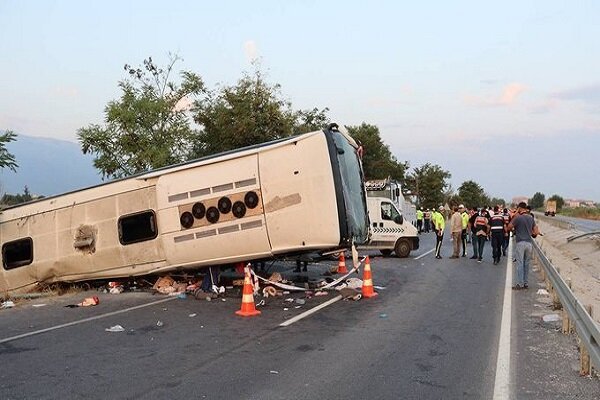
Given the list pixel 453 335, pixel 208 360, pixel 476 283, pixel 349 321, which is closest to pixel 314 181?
pixel 349 321

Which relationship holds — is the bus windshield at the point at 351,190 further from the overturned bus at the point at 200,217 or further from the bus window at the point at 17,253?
the bus window at the point at 17,253

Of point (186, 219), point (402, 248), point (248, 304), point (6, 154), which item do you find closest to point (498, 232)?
point (402, 248)

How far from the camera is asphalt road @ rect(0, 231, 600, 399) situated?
557 centimetres

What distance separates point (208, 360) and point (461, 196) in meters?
110

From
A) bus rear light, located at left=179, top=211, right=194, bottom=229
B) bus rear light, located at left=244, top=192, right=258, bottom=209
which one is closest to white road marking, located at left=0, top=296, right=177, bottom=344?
bus rear light, located at left=179, top=211, right=194, bottom=229

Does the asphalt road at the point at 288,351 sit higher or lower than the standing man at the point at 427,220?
lower

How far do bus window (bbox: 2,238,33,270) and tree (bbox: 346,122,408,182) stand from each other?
5372cm

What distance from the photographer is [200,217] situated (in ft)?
36.7

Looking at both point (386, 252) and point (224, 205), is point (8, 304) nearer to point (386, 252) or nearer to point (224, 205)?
point (224, 205)

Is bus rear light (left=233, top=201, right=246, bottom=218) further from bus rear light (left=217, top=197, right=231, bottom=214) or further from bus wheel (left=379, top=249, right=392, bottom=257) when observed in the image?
bus wheel (left=379, top=249, right=392, bottom=257)

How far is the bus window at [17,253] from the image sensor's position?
1280cm

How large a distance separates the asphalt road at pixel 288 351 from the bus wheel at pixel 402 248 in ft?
30.0

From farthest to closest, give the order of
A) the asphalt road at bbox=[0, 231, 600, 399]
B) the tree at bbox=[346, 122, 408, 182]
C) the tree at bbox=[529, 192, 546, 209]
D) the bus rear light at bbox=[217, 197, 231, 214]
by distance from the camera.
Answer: the tree at bbox=[529, 192, 546, 209] → the tree at bbox=[346, 122, 408, 182] → the bus rear light at bbox=[217, 197, 231, 214] → the asphalt road at bbox=[0, 231, 600, 399]

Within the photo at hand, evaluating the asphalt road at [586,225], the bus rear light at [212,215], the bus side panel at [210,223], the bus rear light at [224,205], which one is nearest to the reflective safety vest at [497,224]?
the bus side panel at [210,223]
